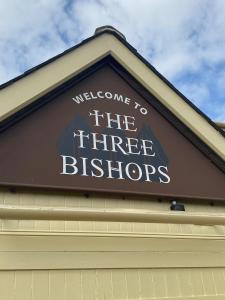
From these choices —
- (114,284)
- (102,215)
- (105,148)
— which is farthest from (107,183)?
(114,284)

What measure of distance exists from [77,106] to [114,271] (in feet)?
7.45

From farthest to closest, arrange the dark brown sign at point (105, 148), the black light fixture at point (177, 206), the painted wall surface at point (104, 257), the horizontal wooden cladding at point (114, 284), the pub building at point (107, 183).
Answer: the black light fixture at point (177, 206) → the dark brown sign at point (105, 148) → the pub building at point (107, 183) → the painted wall surface at point (104, 257) → the horizontal wooden cladding at point (114, 284)

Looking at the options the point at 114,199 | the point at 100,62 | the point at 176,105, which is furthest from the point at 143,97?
the point at 114,199

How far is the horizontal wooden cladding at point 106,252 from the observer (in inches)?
132

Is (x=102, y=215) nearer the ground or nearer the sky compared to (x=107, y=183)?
nearer the ground

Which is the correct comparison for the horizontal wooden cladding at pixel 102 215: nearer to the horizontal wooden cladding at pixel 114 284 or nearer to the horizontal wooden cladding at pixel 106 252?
the horizontal wooden cladding at pixel 106 252

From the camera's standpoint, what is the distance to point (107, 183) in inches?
163

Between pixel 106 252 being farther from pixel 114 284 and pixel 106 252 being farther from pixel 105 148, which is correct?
pixel 105 148

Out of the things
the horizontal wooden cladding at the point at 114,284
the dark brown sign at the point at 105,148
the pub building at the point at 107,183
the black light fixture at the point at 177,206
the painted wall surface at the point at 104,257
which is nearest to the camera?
the horizontal wooden cladding at the point at 114,284

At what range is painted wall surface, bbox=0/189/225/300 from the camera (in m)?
3.31

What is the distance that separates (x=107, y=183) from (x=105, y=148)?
0.54 meters

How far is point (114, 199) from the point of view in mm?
4160

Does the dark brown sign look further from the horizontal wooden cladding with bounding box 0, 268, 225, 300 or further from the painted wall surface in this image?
the horizontal wooden cladding with bounding box 0, 268, 225, 300

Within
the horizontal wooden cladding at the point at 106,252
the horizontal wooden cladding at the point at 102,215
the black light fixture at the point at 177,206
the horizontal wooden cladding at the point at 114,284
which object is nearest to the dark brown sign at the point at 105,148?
the black light fixture at the point at 177,206
